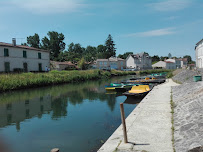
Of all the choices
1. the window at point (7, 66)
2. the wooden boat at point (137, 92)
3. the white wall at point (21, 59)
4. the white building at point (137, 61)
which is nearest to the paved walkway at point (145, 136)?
the wooden boat at point (137, 92)

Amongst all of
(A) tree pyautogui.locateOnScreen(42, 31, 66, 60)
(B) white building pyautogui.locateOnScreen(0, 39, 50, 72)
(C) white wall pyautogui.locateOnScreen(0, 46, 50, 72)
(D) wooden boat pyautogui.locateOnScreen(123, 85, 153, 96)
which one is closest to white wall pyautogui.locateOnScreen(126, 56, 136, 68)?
(A) tree pyautogui.locateOnScreen(42, 31, 66, 60)

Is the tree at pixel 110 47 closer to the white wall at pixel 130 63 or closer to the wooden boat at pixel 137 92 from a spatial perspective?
the white wall at pixel 130 63

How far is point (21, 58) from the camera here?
3875 cm

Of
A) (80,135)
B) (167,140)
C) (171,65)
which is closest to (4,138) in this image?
(80,135)

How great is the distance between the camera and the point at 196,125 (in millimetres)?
6191

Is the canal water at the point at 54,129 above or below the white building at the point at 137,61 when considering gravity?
below

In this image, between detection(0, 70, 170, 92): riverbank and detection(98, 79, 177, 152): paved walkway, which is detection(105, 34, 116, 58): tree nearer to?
detection(0, 70, 170, 92): riverbank

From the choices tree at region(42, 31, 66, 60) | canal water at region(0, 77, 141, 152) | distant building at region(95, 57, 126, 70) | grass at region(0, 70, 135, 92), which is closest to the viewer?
canal water at region(0, 77, 141, 152)

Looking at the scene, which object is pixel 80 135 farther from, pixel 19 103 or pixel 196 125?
pixel 19 103

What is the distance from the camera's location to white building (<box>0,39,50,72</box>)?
1389 inches

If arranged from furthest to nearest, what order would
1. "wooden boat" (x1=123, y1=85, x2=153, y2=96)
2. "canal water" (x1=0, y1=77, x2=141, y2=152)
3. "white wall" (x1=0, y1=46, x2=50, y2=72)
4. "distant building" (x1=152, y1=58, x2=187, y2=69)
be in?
"distant building" (x1=152, y1=58, x2=187, y2=69) → "white wall" (x1=0, y1=46, x2=50, y2=72) → "wooden boat" (x1=123, y1=85, x2=153, y2=96) → "canal water" (x1=0, y1=77, x2=141, y2=152)

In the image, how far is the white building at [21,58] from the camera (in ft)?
116

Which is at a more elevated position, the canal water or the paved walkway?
the paved walkway

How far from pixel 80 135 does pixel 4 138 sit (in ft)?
12.6
